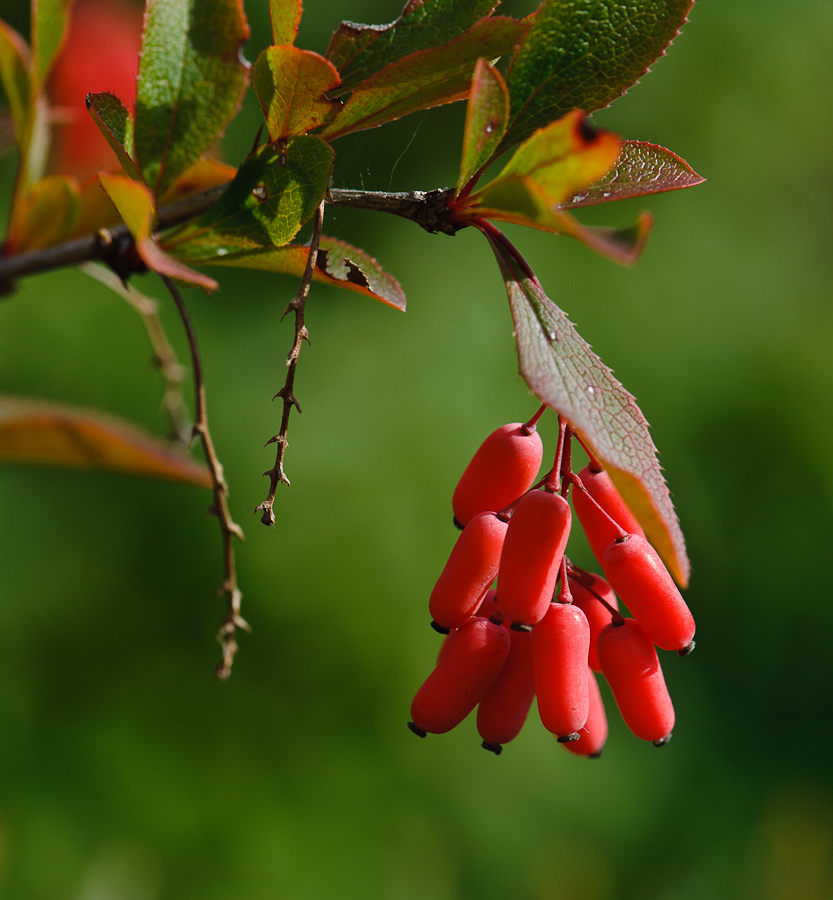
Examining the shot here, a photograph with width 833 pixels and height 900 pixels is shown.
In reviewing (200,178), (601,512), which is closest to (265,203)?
(200,178)

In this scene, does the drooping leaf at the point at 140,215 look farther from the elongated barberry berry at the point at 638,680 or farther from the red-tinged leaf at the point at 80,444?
the elongated barberry berry at the point at 638,680

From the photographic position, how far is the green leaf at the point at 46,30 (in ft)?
1.72

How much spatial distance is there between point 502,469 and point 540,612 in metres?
0.10

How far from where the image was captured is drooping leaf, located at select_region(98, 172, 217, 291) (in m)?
0.41

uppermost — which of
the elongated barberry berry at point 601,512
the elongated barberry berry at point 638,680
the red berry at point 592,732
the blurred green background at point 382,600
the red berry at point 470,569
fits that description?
the elongated barberry berry at point 601,512

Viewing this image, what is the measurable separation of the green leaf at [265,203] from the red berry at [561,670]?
301 millimetres

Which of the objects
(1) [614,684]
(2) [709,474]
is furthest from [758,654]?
(1) [614,684]

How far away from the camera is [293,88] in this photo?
48 cm

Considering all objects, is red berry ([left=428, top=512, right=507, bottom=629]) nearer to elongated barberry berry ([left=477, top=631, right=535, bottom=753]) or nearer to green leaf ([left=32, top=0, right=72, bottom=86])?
elongated barberry berry ([left=477, top=631, right=535, bottom=753])

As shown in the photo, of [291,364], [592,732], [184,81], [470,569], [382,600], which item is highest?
[184,81]

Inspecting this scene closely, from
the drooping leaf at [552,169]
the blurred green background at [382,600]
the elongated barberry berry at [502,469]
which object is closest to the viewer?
the drooping leaf at [552,169]

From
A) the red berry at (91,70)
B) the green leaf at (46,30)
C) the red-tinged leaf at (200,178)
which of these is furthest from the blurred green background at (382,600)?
the green leaf at (46,30)

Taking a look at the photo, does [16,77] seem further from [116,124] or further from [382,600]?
[382,600]

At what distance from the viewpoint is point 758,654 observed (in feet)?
9.60
